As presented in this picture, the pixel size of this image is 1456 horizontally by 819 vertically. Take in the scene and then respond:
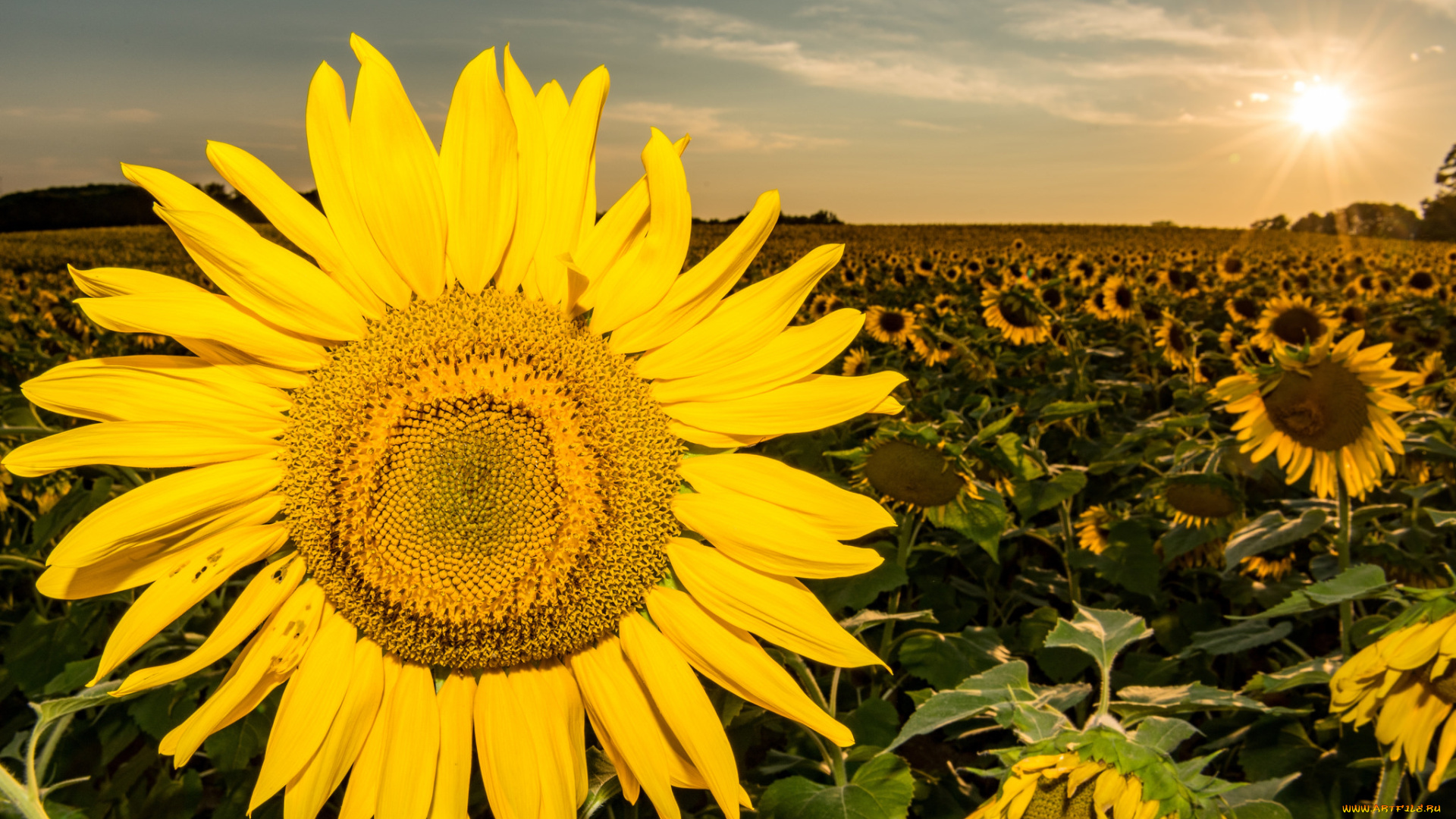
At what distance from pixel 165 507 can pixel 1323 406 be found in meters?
3.67

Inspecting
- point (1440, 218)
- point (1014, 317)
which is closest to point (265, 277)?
point (1014, 317)

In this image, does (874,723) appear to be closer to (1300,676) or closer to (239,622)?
(1300,676)

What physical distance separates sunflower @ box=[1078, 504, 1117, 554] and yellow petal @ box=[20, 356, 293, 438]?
11.8 feet

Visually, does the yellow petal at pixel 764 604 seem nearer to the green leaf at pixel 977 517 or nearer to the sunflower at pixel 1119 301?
the green leaf at pixel 977 517

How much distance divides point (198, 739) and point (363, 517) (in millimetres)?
326

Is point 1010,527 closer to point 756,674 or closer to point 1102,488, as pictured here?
point 1102,488

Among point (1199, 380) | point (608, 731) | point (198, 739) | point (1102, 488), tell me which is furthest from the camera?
point (1199, 380)

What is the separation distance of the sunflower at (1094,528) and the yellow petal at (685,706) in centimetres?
318

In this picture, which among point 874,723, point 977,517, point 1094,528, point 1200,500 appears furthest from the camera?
point 1094,528

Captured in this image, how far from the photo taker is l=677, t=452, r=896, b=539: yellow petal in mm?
1060

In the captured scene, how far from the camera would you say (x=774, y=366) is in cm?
110

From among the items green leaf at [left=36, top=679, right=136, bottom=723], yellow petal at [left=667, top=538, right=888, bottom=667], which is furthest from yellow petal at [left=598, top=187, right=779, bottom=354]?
green leaf at [left=36, top=679, right=136, bottom=723]

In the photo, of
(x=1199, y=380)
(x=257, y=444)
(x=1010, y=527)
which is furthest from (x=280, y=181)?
(x=1199, y=380)

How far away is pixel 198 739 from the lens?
1.02m
